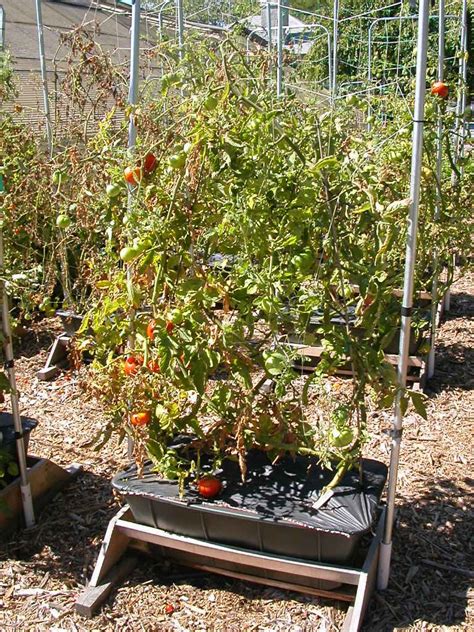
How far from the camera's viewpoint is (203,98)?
6.52 ft

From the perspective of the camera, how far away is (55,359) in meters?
4.21

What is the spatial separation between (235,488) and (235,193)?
948 millimetres

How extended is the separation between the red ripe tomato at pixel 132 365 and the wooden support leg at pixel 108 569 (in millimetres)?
529

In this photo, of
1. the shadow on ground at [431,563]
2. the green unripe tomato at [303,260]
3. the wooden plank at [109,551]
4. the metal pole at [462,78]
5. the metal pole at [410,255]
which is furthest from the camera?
the metal pole at [462,78]

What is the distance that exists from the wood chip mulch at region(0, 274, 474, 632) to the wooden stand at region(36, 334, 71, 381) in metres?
0.62

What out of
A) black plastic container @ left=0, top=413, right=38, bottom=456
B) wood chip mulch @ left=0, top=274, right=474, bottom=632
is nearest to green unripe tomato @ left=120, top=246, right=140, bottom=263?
wood chip mulch @ left=0, top=274, right=474, bottom=632

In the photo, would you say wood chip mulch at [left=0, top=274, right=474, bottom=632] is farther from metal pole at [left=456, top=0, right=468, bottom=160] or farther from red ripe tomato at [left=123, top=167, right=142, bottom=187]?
metal pole at [left=456, top=0, right=468, bottom=160]

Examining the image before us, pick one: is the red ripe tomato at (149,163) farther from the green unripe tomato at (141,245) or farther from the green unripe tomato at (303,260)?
the green unripe tomato at (303,260)

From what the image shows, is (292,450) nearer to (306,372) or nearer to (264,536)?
(264,536)

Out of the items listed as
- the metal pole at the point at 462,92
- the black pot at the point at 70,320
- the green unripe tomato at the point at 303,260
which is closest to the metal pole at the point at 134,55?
the green unripe tomato at the point at 303,260

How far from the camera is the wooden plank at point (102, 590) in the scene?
2.29 meters

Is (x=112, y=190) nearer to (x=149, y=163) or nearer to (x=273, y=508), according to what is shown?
(x=149, y=163)

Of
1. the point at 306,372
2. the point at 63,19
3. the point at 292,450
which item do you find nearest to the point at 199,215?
the point at 292,450

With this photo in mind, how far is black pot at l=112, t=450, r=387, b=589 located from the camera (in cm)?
215
